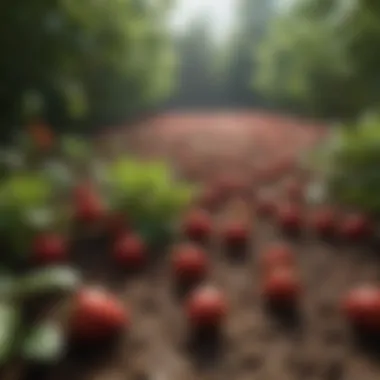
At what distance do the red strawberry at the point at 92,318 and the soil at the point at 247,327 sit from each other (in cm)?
6

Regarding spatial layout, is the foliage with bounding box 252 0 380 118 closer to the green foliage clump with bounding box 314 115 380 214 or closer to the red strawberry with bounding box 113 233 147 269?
the green foliage clump with bounding box 314 115 380 214

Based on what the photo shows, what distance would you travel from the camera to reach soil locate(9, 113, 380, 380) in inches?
59.7

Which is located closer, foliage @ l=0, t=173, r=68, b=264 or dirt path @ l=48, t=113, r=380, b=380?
dirt path @ l=48, t=113, r=380, b=380

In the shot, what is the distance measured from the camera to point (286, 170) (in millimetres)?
3736

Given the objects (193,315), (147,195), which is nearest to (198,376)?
(193,315)

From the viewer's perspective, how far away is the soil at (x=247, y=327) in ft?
4.98

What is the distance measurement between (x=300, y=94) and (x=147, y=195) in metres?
4.16

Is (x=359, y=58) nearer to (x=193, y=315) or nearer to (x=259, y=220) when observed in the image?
(x=259, y=220)

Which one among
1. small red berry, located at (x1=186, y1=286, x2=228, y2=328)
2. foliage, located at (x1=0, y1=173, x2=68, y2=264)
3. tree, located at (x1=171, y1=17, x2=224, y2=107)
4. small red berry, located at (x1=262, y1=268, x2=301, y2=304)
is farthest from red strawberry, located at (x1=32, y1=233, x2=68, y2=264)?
tree, located at (x1=171, y1=17, x2=224, y2=107)

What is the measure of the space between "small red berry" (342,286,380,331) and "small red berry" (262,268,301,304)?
0.18 metres

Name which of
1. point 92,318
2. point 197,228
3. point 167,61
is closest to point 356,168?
point 197,228

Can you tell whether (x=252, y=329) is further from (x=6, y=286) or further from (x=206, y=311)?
(x=6, y=286)

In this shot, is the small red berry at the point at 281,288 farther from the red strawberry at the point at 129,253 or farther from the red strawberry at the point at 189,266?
the red strawberry at the point at 129,253

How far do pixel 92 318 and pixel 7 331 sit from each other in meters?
0.34
